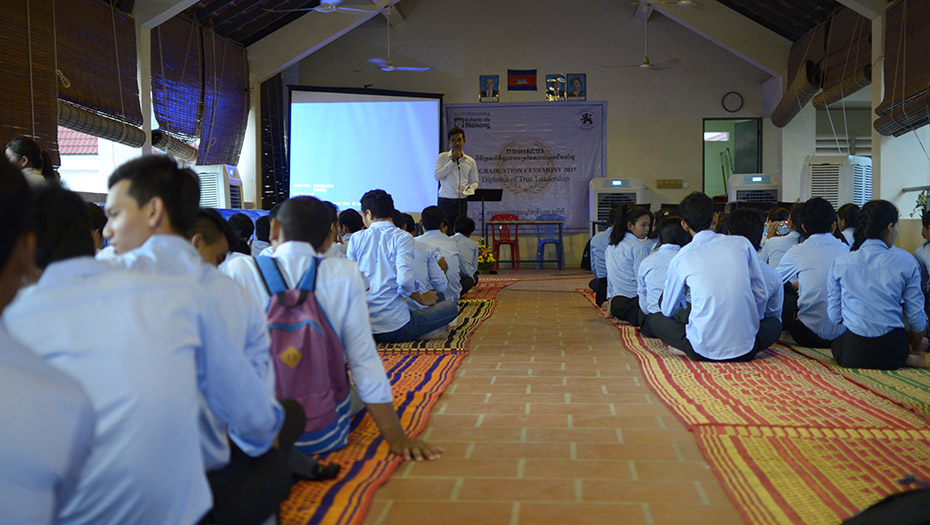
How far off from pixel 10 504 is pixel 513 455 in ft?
5.83

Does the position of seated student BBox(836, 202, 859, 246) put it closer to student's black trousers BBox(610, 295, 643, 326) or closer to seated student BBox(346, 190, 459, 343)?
student's black trousers BBox(610, 295, 643, 326)

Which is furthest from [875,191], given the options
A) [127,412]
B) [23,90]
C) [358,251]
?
[127,412]

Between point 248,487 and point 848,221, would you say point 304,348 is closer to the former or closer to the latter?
point 248,487

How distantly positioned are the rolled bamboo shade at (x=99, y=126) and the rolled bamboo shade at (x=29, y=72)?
18cm

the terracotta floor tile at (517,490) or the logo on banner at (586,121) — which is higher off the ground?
the logo on banner at (586,121)

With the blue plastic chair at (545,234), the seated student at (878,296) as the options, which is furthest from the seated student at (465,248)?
the blue plastic chair at (545,234)

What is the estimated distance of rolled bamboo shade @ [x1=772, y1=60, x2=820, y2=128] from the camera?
8.70 m

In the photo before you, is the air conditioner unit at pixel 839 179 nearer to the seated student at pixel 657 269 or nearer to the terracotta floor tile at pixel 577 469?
the seated student at pixel 657 269

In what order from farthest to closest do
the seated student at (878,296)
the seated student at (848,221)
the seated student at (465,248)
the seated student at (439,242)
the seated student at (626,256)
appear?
1. the seated student at (465,248)
2. the seated student at (439,242)
3. the seated student at (626,256)
4. the seated student at (848,221)
5. the seated student at (878,296)

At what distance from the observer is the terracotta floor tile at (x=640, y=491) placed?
81.6 inches

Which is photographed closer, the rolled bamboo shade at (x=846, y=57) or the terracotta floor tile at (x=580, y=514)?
the terracotta floor tile at (x=580, y=514)

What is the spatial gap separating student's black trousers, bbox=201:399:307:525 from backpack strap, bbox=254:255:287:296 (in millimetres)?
641

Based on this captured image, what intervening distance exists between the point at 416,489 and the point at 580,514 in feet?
1.50

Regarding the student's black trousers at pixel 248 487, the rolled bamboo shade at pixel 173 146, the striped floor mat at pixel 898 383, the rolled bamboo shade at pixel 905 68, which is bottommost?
the striped floor mat at pixel 898 383
